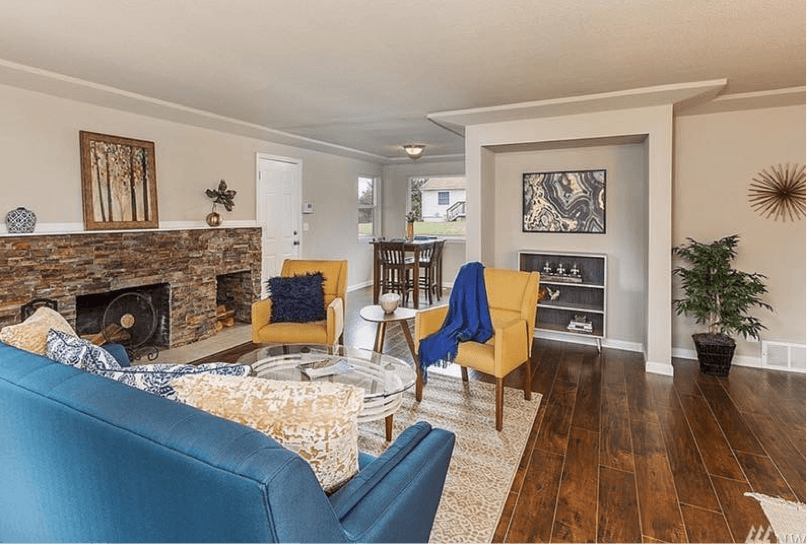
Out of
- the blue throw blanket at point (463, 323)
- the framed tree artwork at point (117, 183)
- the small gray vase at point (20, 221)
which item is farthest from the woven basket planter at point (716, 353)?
the small gray vase at point (20, 221)

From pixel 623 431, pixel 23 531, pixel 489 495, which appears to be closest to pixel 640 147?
pixel 623 431

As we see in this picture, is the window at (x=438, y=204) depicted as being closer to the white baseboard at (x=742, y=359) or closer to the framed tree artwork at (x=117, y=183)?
the white baseboard at (x=742, y=359)

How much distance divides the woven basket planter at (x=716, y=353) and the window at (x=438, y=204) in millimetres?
4781

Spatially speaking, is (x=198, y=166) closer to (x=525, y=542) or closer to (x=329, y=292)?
(x=329, y=292)

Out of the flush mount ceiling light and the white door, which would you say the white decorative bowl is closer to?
the white door

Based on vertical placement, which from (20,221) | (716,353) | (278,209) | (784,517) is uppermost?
(278,209)

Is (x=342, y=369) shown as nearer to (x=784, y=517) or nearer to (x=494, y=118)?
(x=784, y=517)

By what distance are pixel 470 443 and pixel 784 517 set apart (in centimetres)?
140

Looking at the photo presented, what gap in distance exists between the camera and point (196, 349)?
176 inches

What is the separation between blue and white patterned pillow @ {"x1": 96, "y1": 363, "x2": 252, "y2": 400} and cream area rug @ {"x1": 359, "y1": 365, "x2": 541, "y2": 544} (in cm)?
110

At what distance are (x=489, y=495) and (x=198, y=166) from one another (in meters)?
4.31

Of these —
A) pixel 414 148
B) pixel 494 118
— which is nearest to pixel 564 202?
pixel 494 118

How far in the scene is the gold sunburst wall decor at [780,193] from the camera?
12.3 feet

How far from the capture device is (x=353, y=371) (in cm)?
252
